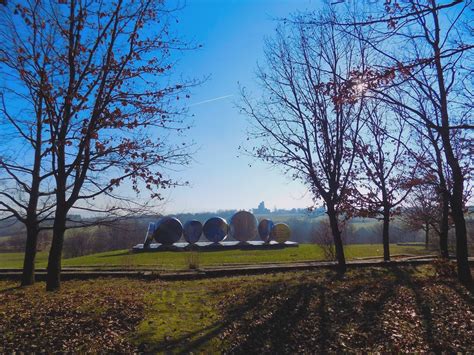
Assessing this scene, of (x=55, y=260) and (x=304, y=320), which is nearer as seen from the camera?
(x=304, y=320)

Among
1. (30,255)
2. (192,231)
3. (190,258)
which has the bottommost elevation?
(190,258)

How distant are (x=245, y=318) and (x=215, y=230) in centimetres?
2700

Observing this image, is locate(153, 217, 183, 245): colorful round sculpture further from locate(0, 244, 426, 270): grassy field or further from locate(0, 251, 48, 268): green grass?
locate(0, 251, 48, 268): green grass

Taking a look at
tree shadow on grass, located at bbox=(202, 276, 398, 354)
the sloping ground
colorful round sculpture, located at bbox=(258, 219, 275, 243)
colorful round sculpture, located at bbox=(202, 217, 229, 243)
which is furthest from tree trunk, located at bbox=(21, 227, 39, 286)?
colorful round sculpture, located at bbox=(258, 219, 275, 243)

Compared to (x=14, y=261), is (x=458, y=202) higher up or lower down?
higher up

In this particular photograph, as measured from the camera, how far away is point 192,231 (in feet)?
115

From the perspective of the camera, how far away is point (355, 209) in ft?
56.8

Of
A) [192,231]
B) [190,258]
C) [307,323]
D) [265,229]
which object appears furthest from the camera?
[265,229]

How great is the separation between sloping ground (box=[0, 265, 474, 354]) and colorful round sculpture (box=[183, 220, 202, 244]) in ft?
77.2

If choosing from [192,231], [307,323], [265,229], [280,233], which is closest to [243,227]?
[265,229]

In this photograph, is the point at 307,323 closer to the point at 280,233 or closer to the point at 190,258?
the point at 190,258

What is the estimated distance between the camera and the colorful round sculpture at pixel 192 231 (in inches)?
1368

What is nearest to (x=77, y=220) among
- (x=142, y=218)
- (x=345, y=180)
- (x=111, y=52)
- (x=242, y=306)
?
(x=142, y=218)

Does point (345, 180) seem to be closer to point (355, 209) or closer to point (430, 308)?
point (355, 209)
